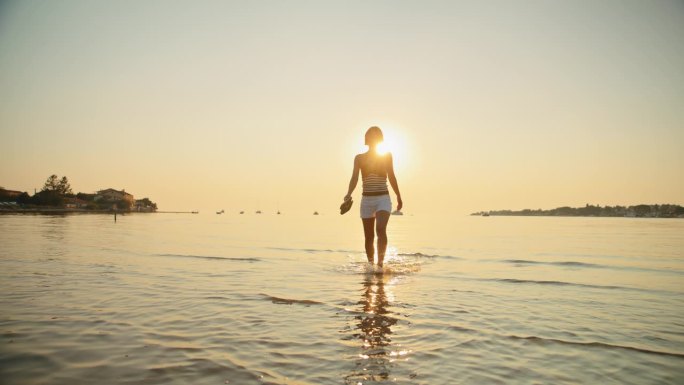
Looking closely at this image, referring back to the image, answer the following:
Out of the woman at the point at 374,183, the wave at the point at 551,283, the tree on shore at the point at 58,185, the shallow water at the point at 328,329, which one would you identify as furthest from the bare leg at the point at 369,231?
the tree on shore at the point at 58,185

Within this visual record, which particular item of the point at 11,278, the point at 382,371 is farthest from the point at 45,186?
the point at 382,371

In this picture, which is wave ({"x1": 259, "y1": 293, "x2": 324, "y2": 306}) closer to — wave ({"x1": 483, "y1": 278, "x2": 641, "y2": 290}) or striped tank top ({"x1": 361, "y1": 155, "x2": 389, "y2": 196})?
striped tank top ({"x1": 361, "y1": 155, "x2": 389, "y2": 196})

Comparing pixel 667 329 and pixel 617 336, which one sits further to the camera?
pixel 667 329

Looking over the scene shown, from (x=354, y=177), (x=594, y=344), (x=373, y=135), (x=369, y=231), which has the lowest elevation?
(x=594, y=344)

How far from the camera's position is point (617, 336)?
176 inches

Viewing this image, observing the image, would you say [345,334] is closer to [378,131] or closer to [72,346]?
[72,346]

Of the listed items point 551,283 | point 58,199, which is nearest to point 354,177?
point 551,283

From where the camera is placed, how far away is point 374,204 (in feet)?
31.1

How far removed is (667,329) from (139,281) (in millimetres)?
8210

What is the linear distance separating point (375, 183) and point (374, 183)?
24 millimetres

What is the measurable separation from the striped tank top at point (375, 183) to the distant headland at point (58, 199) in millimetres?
80693

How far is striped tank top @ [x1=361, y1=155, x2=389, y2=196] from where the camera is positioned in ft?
31.1

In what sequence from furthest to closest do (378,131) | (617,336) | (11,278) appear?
(378,131) → (11,278) → (617,336)

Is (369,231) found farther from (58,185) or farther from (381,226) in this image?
(58,185)
